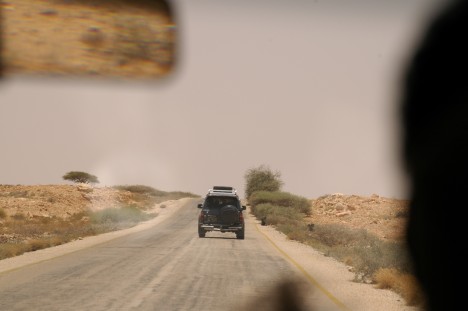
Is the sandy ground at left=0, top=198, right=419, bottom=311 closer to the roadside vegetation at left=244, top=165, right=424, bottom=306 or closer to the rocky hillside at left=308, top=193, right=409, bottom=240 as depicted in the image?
the roadside vegetation at left=244, top=165, right=424, bottom=306

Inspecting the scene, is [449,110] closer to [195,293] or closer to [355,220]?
[195,293]

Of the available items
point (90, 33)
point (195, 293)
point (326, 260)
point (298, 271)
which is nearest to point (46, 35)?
point (90, 33)

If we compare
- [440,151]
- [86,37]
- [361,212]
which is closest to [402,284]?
[440,151]

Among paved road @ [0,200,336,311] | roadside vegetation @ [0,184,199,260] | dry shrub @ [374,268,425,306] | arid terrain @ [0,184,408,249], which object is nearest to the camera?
paved road @ [0,200,336,311]

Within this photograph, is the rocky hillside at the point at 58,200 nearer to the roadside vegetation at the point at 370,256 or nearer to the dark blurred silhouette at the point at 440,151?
the roadside vegetation at the point at 370,256

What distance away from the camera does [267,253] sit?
1025 inches

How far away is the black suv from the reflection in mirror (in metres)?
31.7

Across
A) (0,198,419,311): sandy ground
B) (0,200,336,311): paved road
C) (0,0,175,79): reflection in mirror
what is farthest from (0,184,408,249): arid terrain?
(0,0,175,79): reflection in mirror

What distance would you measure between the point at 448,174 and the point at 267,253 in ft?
53.6

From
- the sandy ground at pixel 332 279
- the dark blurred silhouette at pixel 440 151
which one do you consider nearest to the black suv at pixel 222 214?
the sandy ground at pixel 332 279

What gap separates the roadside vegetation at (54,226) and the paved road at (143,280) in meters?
4.24

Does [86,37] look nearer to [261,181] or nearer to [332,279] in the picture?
[332,279]

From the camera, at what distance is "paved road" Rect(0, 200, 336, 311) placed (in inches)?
476

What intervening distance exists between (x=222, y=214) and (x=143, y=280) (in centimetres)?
1934
